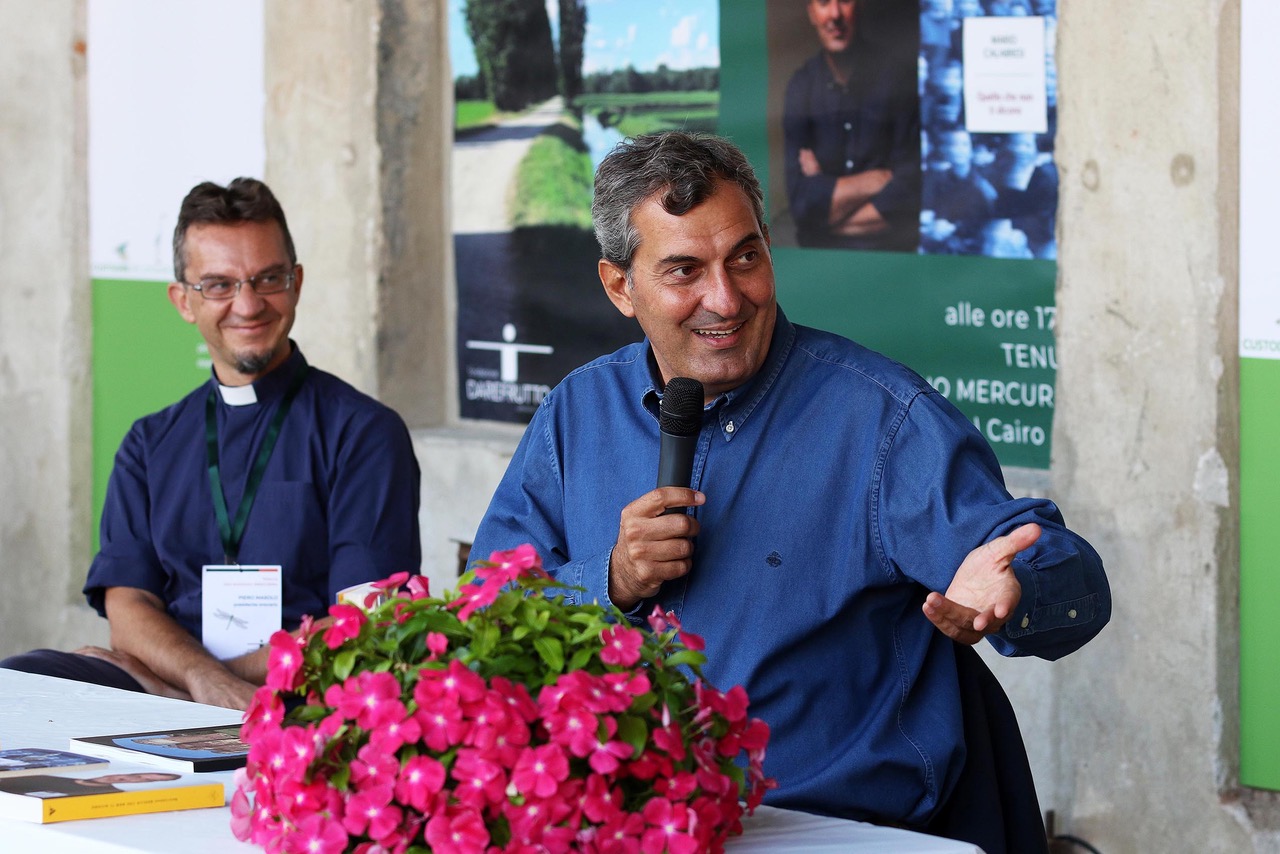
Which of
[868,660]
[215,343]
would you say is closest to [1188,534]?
[868,660]

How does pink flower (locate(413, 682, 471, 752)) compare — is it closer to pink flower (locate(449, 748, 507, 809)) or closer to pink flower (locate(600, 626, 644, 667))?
pink flower (locate(449, 748, 507, 809))

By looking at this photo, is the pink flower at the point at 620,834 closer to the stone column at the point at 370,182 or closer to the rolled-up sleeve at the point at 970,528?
the rolled-up sleeve at the point at 970,528

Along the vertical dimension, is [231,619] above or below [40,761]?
below

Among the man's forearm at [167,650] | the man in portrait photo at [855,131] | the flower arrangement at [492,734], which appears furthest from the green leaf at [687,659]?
the man in portrait photo at [855,131]

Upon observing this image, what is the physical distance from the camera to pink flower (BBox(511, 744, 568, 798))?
1774 mm

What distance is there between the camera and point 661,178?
282 cm

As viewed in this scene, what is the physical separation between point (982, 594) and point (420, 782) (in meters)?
0.99

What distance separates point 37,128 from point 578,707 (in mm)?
6490

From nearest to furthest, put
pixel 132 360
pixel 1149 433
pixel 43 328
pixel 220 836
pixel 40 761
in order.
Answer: pixel 220 836 < pixel 40 761 < pixel 1149 433 < pixel 132 360 < pixel 43 328

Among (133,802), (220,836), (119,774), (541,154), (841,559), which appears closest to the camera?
(220,836)

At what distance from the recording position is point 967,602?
2.45 metres

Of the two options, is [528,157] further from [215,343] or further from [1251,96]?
[1251,96]

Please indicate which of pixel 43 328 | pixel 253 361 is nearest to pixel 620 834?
pixel 253 361

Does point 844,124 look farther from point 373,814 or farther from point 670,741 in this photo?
point 373,814
